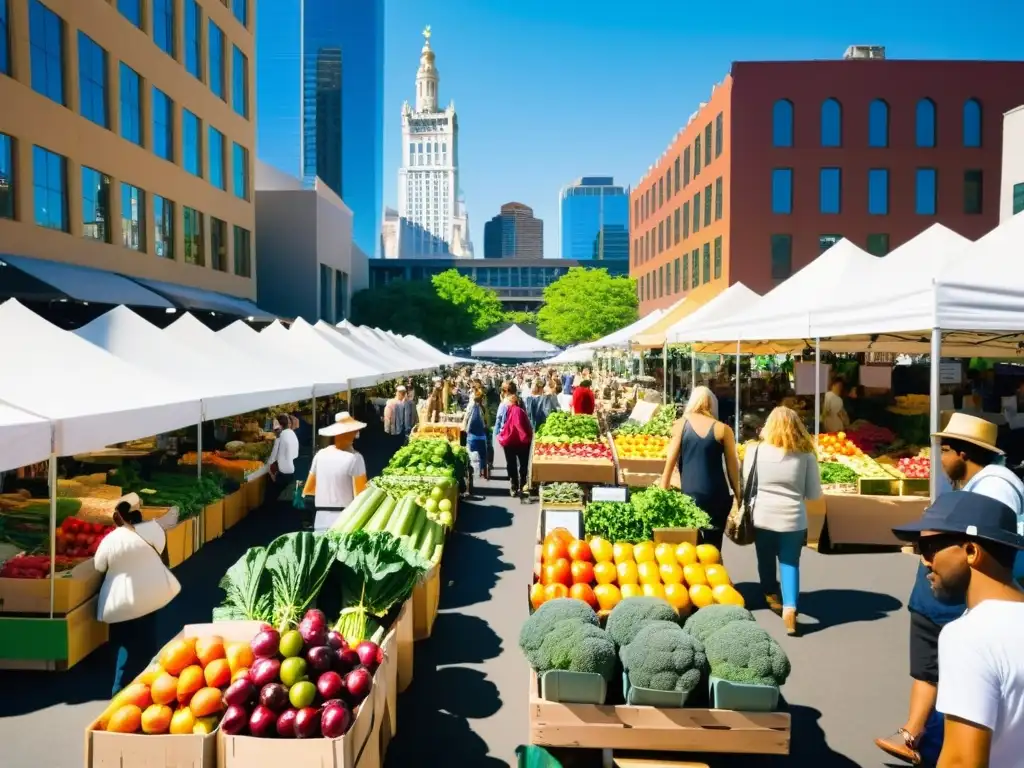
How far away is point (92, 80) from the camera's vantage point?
74.2 ft

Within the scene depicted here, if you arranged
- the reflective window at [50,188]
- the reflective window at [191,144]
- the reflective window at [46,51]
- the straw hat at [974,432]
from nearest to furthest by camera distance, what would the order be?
the straw hat at [974,432]
the reflective window at [46,51]
the reflective window at [50,188]
the reflective window at [191,144]

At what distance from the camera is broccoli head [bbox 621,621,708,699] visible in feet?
13.0

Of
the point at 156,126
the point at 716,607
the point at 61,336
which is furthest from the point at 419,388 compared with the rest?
the point at 716,607

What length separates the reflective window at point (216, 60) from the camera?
32031 millimetres

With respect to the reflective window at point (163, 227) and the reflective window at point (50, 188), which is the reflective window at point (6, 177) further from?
the reflective window at point (163, 227)

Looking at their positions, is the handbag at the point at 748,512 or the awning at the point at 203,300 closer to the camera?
the handbag at the point at 748,512

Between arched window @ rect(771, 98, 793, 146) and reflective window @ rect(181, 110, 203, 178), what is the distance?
91.7 ft

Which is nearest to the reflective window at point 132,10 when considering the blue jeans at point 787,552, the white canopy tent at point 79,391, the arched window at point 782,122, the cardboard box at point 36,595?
the white canopy tent at point 79,391

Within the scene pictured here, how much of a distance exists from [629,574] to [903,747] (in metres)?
1.91

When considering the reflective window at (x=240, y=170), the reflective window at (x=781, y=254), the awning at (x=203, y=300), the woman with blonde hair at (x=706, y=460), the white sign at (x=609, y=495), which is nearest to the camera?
the woman with blonde hair at (x=706, y=460)

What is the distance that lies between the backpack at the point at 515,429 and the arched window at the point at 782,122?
33530mm

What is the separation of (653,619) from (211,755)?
237cm

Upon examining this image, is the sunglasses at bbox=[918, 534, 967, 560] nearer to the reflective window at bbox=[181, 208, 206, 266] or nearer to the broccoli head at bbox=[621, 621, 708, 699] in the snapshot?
the broccoli head at bbox=[621, 621, 708, 699]

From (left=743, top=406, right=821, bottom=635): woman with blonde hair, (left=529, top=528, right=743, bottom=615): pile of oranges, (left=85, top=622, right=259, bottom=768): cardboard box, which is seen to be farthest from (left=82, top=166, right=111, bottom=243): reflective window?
(left=85, top=622, right=259, bottom=768): cardboard box
